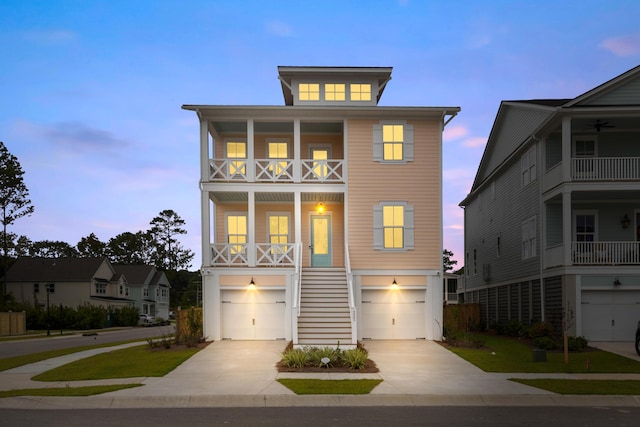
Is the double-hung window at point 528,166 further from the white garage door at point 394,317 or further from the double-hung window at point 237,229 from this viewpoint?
the double-hung window at point 237,229

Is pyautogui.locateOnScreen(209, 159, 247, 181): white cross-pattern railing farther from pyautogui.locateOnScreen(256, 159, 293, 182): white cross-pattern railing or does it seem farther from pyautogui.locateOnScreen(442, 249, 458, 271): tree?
pyautogui.locateOnScreen(442, 249, 458, 271): tree

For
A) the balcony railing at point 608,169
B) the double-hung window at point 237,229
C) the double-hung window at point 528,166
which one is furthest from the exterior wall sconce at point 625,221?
the double-hung window at point 237,229

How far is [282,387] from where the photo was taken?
13914mm

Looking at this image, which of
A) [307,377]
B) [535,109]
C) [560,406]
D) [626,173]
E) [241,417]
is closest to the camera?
[241,417]

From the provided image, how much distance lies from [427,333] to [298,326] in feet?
19.4

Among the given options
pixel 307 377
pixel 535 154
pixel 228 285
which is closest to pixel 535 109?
pixel 535 154

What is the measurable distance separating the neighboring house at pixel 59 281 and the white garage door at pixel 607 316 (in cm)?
4933

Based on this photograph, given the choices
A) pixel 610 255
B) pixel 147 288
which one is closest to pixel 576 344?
pixel 610 255

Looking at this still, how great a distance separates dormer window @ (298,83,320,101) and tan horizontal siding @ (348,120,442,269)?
3.09 meters

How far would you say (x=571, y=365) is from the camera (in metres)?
17.5

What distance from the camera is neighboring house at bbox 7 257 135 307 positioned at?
62000 mm

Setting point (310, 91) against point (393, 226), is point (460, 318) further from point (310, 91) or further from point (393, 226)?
point (310, 91)

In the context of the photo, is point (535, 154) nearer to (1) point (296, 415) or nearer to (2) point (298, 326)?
(2) point (298, 326)

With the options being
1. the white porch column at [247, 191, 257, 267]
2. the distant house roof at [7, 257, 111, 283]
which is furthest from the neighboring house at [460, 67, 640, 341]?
the distant house roof at [7, 257, 111, 283]
